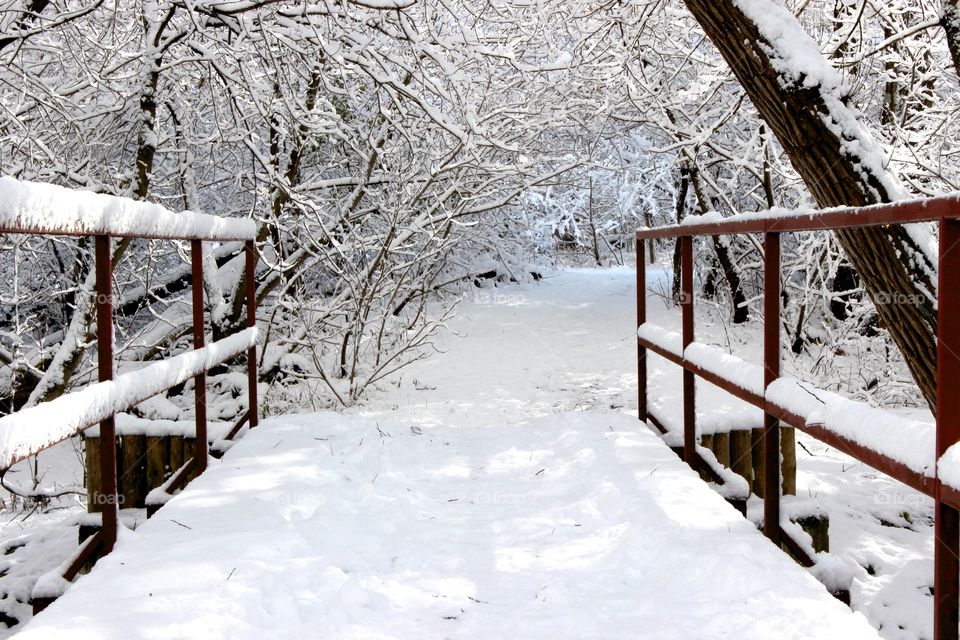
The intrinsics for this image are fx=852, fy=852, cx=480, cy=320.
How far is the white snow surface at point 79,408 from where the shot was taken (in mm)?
2381

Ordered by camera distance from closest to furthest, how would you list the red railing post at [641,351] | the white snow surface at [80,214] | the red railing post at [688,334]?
the white snow surface at [80,214] → the red railing post at [688,334] → the red railing post at [641,351]

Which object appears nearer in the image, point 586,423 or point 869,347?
point 586,423

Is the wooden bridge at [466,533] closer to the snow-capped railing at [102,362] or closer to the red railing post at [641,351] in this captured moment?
the snow-capped railing at [102,362]

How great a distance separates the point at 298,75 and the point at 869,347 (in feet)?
25.9

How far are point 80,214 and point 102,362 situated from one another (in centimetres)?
62

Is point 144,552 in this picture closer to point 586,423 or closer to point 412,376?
point 586,423

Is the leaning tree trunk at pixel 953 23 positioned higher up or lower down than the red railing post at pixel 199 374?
higher up

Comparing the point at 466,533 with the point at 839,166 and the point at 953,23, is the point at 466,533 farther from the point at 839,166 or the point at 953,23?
the point at 953,23

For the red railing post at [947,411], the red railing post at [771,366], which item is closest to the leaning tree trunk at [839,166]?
the red railing post at [771,366]

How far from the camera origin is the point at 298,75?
882cm

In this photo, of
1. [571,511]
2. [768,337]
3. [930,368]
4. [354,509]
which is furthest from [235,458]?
[930,368]

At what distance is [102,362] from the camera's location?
123 inches

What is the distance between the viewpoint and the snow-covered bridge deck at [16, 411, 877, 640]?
8.54ft

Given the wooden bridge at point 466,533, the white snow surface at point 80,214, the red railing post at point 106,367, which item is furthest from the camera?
the red railing post at point 106,367
